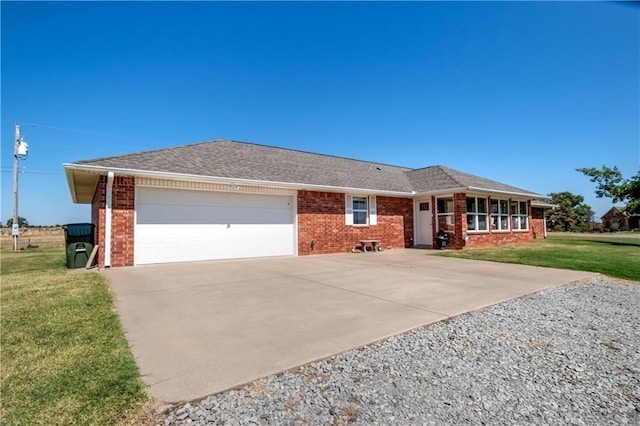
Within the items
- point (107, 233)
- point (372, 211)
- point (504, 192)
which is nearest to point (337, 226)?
point (372, 211)

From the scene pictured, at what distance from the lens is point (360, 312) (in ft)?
15.9

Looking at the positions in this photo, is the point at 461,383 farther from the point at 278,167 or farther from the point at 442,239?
the point at 442,239

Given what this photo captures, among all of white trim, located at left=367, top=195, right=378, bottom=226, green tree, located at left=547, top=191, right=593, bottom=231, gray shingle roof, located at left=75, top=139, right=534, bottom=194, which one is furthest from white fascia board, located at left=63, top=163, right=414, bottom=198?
green tree, located at left=547, top=191, right=593, bottom=231

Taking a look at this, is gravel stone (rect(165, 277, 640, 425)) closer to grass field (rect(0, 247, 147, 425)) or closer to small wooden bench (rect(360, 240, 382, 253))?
grass field (rect(0, 247, 147, 425))

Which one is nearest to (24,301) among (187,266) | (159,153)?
(187,266)

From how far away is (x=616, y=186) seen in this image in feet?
69.6

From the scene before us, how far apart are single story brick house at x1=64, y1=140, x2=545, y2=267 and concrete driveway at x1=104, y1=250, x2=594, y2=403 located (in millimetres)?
1532

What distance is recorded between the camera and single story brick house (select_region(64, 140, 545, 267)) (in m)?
9.84

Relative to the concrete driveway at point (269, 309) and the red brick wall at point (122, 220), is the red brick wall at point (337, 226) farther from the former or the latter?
the red brick wall at point (122, 220)

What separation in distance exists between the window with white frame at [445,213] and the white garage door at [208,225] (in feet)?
27.0

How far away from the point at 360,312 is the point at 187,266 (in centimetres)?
702

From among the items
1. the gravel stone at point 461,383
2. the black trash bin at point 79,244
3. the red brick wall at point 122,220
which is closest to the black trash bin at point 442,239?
the gravel stone at point 461,383

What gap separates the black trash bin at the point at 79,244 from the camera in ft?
31.6

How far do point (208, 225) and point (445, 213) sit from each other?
1183 cm
